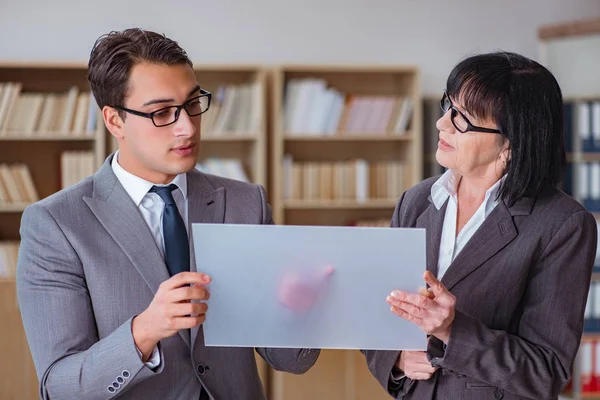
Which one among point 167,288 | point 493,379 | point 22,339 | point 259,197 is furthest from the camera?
point 22,339

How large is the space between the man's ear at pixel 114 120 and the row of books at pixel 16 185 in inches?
131

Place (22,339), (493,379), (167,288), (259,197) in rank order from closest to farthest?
(167,288)
(493,379)
(259,197)
(22,339)

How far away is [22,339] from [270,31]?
8.52 feet

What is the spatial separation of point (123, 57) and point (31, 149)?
3627 mm

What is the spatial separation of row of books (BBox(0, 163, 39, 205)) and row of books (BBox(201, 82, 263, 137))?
115 cm

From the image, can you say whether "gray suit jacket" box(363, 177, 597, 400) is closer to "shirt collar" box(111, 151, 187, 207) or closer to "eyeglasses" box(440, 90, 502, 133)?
"eyeglasses" box(440, 90, 502, 133)

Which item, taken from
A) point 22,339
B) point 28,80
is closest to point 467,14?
point 28,80

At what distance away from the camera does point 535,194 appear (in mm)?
1923

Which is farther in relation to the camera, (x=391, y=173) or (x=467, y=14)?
(x=467, y=14)

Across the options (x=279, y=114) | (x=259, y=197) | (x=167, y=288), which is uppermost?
(x=279, y=114)

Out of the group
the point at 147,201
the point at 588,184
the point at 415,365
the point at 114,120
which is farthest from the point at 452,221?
the point at 588,184

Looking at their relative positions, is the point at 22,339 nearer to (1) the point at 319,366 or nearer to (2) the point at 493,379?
(1) the point at 319,366

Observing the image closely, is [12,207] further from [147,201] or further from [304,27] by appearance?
[147,201]

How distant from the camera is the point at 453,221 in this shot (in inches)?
79.4
